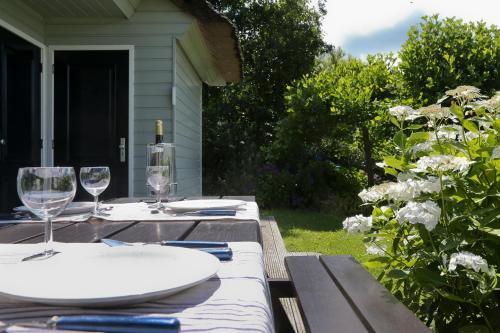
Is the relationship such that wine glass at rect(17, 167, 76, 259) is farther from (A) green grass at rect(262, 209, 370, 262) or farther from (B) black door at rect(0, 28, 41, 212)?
(B) black door at rect(0, 28, 41, 212)

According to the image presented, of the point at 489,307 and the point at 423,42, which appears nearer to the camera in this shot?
the point at 489,307

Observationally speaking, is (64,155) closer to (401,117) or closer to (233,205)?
(233,205)

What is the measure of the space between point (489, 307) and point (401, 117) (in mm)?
735

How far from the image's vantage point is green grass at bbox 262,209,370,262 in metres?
4.71

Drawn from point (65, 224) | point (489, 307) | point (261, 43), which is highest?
point (261, 43)

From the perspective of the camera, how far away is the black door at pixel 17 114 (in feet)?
13.0

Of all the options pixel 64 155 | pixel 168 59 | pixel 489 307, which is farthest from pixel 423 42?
pixel 489 307

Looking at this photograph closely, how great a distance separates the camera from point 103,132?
4.60m

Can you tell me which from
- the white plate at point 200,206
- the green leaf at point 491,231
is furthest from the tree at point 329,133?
the green leaf at point 491,231

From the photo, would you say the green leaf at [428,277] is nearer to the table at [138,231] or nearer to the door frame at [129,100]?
the table at [138,231]

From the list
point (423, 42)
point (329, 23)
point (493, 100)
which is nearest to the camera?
point (493, 100)

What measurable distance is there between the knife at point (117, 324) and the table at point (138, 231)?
60cm

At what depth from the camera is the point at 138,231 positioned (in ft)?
4.32

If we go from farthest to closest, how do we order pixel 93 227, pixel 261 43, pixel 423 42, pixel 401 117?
pixel 261 43, pixel 423 42, pixel 401 117, pixel 93 227
